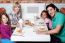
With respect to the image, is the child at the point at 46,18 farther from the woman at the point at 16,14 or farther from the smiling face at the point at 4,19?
the smiling face at the point at 4,19

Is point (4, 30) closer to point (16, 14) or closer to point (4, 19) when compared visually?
point (4, 19)

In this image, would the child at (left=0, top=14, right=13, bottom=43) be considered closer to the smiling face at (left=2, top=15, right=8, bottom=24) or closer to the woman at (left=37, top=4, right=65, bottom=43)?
the smiling face at (left=2, top=15, right=8, bottom=24)

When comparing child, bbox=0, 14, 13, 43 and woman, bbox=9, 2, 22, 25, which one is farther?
woman, bbox=9, 2, 22, 25

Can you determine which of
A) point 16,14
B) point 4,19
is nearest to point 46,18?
point 16,14

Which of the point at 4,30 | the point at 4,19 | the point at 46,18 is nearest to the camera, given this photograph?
the point at 4,30

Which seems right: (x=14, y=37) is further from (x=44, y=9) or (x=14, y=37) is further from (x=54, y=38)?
(x=44, y=9)

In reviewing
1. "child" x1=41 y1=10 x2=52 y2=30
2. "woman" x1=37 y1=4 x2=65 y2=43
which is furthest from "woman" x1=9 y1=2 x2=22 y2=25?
"woman" x1=37 y1=4 x2=65 y2=43

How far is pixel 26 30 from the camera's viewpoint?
6.87 feet

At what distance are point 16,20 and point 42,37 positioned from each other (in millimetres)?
823

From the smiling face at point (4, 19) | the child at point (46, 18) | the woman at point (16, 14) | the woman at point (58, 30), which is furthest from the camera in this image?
the woman at point (16, 14)

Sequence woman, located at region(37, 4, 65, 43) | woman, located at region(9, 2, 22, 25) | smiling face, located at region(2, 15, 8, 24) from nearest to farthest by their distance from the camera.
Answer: woman, located at region(37, 4, 65, 43) → smiling face, located at region(2, 15, 8, 24) → woman, located at region(9, 2, 22, 25)

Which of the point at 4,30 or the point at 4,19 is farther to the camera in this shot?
the point at 4,19

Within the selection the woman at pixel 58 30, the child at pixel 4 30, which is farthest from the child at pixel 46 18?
the child at pixel 4 30

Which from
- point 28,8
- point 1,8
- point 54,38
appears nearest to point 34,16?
point 28,8
